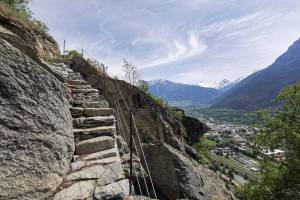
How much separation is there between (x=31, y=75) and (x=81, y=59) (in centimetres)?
1696

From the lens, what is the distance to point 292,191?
1634cm

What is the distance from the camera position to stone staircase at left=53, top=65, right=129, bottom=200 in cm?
661

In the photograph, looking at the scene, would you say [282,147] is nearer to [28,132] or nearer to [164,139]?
[164,139]

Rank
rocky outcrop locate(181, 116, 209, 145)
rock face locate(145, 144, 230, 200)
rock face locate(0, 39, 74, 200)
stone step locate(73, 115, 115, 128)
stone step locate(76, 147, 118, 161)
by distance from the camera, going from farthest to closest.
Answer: rocky outcrop locate(181, 116, 209, 145) < rock face locate(145, 144, 230, 200) < stone step locate(73, 115, 115, 128) < stone step locate(76, 147, 118, 161) < rock face locate(0, 39, 74, 200)

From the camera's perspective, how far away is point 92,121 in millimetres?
10016

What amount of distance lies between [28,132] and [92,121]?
12.7ft

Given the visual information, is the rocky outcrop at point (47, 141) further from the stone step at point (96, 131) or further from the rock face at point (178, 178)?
the rock face at point (178, 178)

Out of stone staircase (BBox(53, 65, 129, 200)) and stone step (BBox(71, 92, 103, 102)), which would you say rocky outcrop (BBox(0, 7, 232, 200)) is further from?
stone step (BBox(71, 92, 103, 102))

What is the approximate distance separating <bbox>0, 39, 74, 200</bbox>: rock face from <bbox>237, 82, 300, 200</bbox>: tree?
1531cm

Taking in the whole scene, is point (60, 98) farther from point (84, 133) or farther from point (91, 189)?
point (91, 189)

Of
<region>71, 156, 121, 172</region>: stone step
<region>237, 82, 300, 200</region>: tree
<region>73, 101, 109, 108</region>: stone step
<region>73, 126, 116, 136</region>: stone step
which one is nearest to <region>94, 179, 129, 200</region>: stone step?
<region>71, 156, 121, 172</region>: stone step

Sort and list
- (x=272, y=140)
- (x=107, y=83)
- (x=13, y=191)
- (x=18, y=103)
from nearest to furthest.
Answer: (x=13, y=191), (x=18, y=103), (x=272, y=140), (x=107, y=83)

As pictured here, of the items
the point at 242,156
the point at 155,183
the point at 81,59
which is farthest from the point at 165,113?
the point at 242,156

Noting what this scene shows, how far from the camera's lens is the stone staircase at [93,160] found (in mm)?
6613
